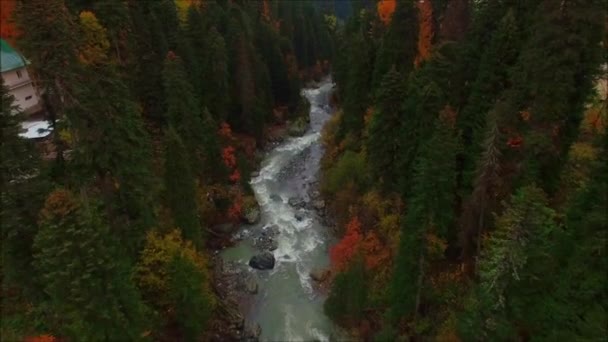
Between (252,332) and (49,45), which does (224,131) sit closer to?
(252,332)

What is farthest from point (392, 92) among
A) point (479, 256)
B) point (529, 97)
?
point (479, 256)

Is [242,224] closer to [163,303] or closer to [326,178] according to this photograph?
[326,178]

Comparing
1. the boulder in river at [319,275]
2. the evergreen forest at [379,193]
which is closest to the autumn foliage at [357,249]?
the evergreen forest at [379,193]

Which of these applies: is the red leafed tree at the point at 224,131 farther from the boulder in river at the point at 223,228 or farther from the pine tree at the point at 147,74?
the boulder in river at the point at 223,228

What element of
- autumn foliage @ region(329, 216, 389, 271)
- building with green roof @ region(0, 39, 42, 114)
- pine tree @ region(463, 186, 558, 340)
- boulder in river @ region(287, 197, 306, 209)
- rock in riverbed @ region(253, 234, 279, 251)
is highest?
building with green roof @ region(0, 39, 42, 114)

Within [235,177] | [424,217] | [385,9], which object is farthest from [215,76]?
[424,217]

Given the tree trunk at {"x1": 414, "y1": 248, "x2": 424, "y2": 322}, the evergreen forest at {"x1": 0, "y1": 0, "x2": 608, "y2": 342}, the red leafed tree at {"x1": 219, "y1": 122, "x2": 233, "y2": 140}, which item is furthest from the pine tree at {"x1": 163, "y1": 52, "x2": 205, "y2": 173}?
the tree trunk at {"x1": 414, "y1": 248, "x2": 424, "y2": 322}

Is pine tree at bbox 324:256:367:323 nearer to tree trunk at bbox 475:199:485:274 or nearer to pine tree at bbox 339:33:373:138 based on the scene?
tree trunk at bbox 475:199:485:274

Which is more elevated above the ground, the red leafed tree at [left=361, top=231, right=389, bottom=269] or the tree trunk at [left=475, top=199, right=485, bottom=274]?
the tree trunk at [left=475, top=199, right=485, bottom=274]
